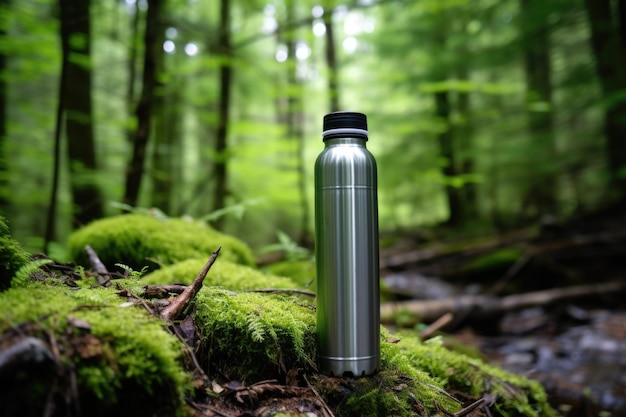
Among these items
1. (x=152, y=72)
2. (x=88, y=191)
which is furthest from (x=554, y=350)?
(x=88, y=191)

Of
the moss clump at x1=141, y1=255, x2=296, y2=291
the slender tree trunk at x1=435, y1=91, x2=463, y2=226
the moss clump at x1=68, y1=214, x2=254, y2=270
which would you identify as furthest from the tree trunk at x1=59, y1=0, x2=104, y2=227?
the slender tree trunk at x1=435, y1=91, x2=463, y2=226

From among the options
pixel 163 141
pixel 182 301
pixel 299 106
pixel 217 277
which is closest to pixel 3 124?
pixel 163 141

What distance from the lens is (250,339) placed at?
169 centimetres

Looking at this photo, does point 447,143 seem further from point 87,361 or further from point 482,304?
point 87,361

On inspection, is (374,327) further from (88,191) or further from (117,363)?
(88,191)

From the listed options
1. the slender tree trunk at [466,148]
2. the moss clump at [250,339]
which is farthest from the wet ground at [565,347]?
the slender tree trunk at [466,148]

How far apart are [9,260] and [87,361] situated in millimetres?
674

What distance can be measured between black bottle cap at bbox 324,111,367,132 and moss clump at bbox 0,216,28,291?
139cm

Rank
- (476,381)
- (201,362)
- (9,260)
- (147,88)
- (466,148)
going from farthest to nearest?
(466,148) → (147,88) → (476,381) → (201,362) → (9,260)

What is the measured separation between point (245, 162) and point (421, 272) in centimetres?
506

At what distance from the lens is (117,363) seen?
1187 millimetres

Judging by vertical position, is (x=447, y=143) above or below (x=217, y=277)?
above

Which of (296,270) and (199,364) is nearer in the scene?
(199,364)

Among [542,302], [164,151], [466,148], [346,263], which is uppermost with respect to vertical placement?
[466,148]
